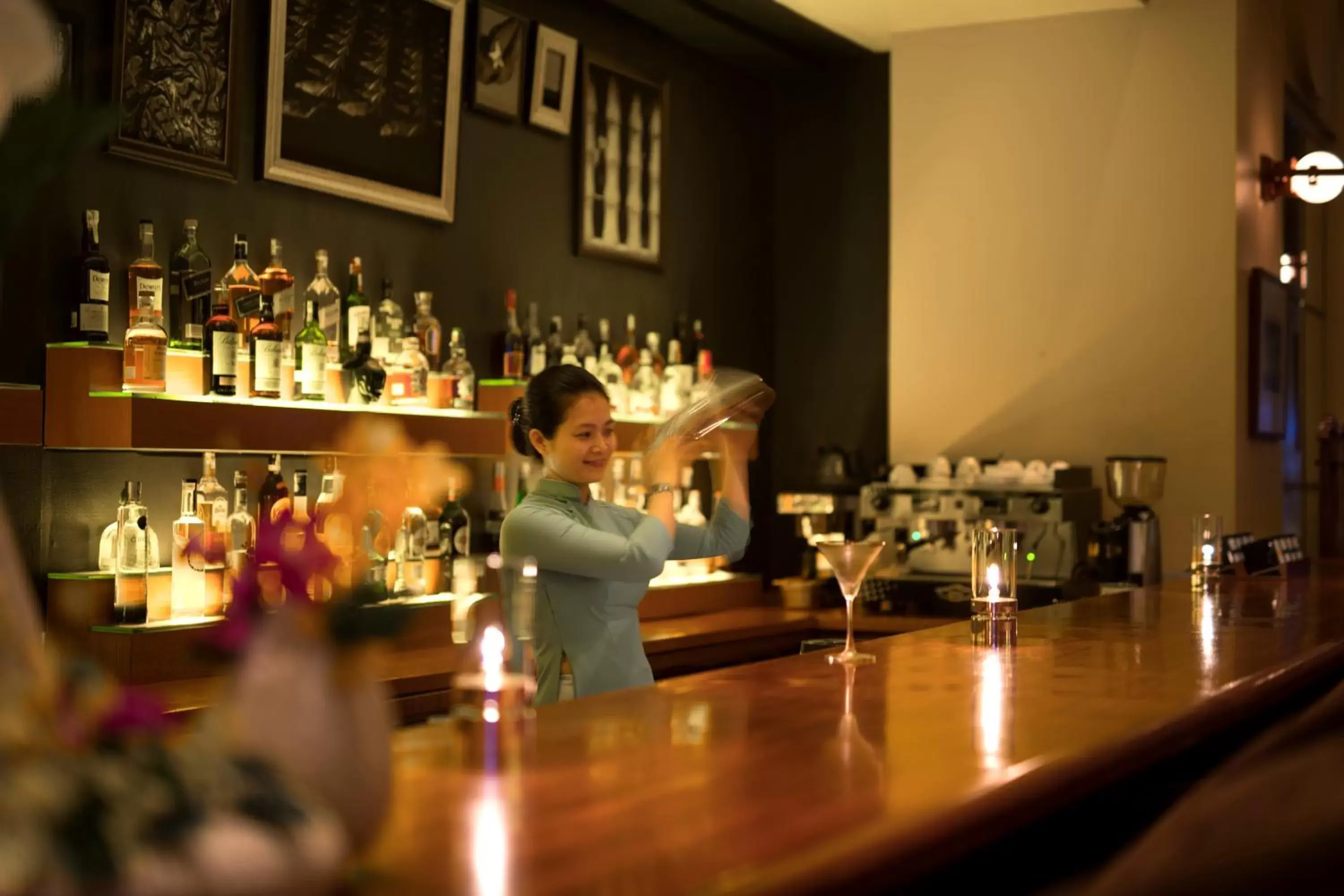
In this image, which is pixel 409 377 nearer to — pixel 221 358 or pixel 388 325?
pixel 388 325

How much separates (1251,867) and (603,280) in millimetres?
4321

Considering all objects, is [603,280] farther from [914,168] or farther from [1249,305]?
[1249,305]

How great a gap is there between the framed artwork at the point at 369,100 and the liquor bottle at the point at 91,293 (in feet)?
2.04

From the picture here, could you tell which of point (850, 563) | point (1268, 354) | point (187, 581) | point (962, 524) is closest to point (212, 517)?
point (187, 581)

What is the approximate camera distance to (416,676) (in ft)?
11.2

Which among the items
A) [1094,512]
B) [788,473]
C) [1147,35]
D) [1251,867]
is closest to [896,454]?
[788,473]

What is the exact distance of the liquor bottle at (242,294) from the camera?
349 centimetres

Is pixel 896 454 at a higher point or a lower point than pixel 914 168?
lower

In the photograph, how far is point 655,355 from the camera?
203 inches

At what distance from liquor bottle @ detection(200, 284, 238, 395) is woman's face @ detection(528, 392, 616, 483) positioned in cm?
96

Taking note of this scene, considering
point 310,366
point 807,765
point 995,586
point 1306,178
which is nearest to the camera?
point 807,765

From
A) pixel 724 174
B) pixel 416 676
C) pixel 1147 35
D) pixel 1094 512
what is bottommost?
pixel 416 676

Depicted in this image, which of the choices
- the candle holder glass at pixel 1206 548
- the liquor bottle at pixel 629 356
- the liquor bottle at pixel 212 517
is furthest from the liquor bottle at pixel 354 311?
the candle holder glass at pixel 1206 548

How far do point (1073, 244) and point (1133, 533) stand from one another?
134cm
